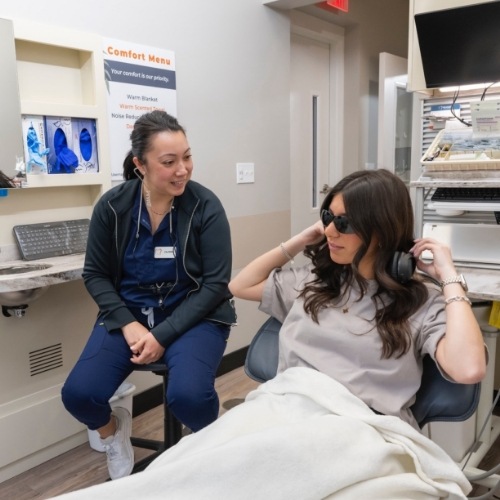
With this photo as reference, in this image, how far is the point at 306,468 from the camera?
0.90 meters

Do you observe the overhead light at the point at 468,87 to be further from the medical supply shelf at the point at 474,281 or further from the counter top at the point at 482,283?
the counter top at the point at 482,283

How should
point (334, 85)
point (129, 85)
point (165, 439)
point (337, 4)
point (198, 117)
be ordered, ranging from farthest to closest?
point (334, 85) → point (337, 4) → point (198, 117) → point (129, 85) → point (165, 439)

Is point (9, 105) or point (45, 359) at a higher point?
point (9, 105)

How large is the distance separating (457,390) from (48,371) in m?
1.61

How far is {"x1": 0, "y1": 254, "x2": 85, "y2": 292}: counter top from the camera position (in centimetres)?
161

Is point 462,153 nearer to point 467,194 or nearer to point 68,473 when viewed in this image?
point 467,194

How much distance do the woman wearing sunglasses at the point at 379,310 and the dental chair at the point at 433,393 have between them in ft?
0.12

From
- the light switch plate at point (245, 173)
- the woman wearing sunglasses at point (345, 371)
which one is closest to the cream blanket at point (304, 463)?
the woman wearing sunglasses at point (345, 371)

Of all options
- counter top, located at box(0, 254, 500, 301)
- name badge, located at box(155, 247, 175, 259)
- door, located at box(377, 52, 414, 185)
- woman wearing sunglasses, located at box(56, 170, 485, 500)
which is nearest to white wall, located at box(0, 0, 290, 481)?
counter top, located at box(0, 254, 500, 301)

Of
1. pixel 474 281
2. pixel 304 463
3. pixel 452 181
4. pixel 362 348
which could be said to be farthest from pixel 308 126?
pixel 304 463

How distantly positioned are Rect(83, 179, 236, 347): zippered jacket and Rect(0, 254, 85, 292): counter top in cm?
6

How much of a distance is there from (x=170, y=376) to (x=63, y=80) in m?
1.26

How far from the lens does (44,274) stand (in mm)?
1690

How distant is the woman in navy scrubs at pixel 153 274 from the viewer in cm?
169
